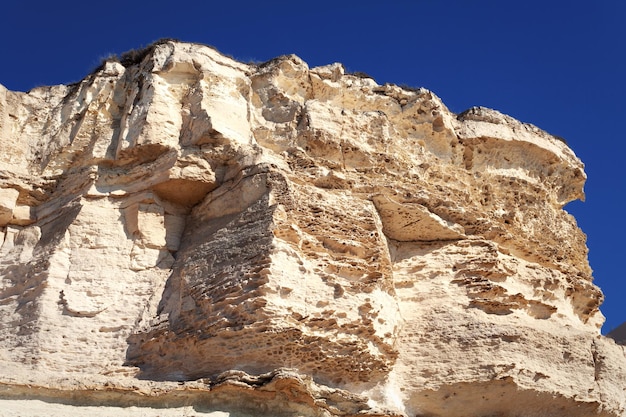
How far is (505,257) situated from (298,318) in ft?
13.8

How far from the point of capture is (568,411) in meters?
12.4

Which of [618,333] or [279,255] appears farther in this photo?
[618,333]

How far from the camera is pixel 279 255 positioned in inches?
452

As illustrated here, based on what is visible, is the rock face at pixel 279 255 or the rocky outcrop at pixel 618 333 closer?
the rock face at pixel 279 255

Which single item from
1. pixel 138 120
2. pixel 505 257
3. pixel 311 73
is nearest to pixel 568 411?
pixel 505 257

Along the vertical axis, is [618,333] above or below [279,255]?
above

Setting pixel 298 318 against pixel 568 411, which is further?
pixel 568 411

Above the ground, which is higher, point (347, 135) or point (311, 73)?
point (311, 73)

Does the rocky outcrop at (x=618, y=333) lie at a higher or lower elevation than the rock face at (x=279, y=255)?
higher

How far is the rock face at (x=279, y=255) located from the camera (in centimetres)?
1107

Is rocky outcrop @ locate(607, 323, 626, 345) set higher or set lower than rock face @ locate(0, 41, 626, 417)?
higher

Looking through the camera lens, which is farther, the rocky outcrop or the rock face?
the rocky outcrop

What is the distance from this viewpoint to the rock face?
11070 millimetres

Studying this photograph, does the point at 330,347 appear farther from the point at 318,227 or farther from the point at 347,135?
the point at 347,135
